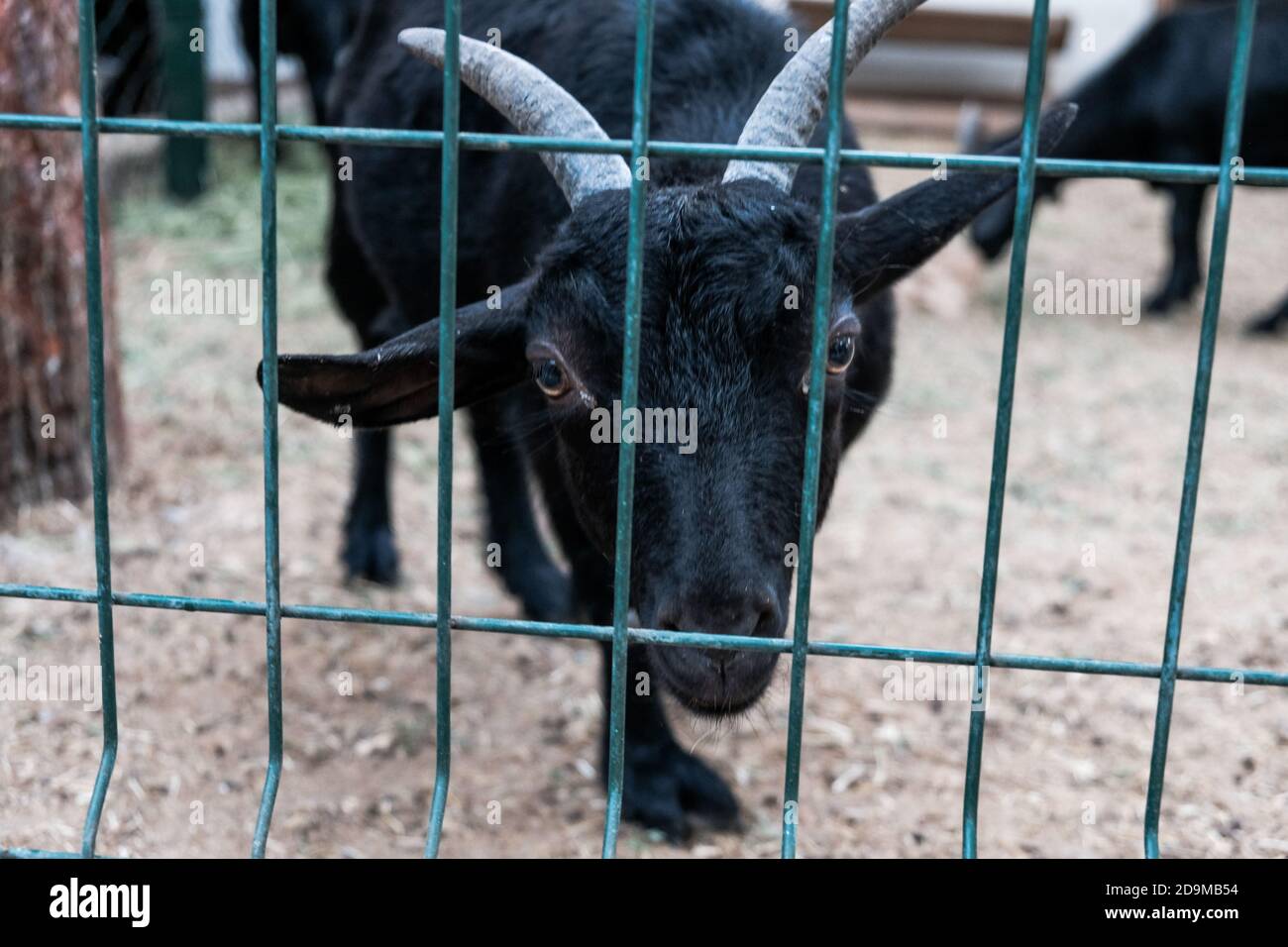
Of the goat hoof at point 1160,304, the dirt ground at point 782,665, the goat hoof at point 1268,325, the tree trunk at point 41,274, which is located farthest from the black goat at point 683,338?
the goat hoof at point 1160,304

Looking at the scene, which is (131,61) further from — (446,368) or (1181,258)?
(446,368)

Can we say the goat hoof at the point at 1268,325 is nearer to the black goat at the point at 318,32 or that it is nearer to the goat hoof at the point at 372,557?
the black goat at the point at 318,32

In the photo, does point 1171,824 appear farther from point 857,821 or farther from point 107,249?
point 107,249

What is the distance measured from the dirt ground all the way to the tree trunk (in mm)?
243

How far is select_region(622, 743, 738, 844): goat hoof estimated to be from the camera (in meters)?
3.52

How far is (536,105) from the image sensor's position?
2.61 meters

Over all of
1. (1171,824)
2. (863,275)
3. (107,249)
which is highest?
(107,249)

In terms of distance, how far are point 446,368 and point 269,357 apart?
12.5 inches

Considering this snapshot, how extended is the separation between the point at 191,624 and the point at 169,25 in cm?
577

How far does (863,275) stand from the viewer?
284 cm

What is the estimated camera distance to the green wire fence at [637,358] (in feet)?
6.72

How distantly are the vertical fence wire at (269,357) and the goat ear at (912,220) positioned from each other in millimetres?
1156
